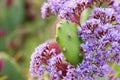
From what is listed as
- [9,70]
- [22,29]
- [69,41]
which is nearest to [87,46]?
[69,41]

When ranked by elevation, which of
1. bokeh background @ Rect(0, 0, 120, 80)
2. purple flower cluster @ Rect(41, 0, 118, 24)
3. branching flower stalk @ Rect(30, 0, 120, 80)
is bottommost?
branching flower stalk @ Rect(30, 0, 120, 80)

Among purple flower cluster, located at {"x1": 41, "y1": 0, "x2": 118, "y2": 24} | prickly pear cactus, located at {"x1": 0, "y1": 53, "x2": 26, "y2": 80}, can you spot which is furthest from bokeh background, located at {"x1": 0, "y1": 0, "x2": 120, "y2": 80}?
purple flower cluster, located at {"x1": 41, "y1": 0, "x2": 118, "y2": 24}

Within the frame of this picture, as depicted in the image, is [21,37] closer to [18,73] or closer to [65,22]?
[18,73]

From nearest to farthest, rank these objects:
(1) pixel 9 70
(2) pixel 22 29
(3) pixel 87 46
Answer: (3) pixel 87 46 < (1) pixel 9 70 < (2) pixel 22 29

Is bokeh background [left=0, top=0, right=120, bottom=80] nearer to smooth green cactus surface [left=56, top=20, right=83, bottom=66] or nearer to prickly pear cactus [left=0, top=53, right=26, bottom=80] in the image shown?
prickly pear cactus [left=0, top=53, right=26, bottom=80]

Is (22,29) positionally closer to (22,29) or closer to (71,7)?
(22,29)

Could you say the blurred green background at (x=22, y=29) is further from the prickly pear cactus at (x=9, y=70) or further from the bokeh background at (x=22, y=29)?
the prickly pear cactus at (x=9, y=70)

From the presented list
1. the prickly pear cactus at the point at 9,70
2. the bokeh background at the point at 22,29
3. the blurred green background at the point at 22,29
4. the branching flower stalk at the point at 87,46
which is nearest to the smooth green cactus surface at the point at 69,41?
the branching flower stalk at the point at 87,46
